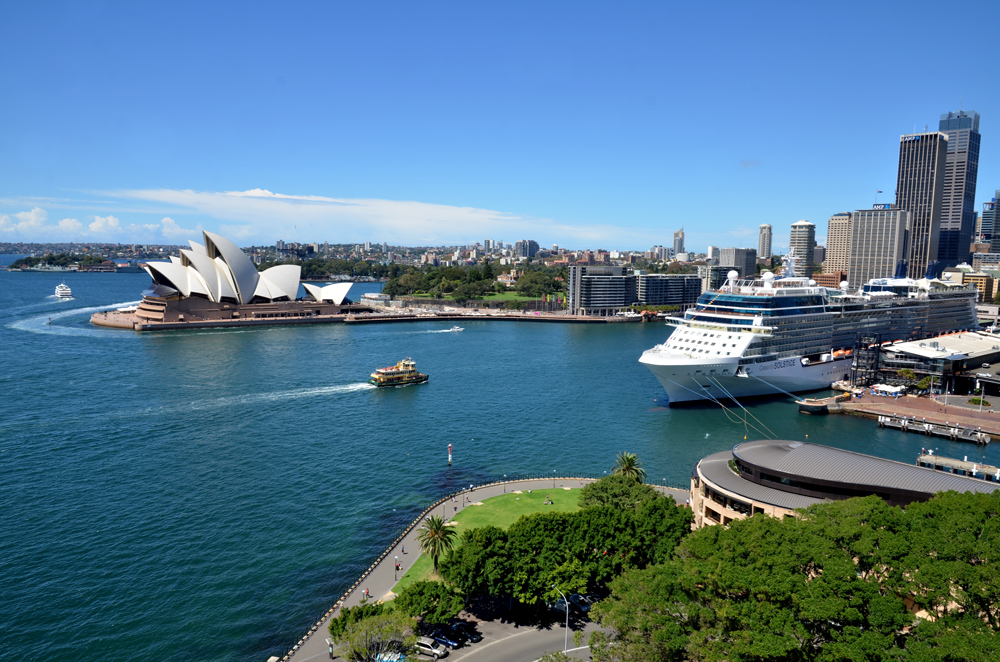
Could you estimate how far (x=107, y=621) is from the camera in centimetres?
1727

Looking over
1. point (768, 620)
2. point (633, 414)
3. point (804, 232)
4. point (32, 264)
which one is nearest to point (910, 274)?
point (804, 232)

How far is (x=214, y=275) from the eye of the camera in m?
81.1

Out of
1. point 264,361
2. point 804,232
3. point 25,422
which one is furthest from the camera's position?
point 804,232

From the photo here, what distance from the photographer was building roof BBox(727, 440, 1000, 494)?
17.7 meters

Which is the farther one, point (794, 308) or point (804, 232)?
point (804, 232)

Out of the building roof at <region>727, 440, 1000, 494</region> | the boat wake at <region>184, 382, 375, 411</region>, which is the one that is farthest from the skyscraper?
the building roof at <region>727, 440, 1000, 494</region>

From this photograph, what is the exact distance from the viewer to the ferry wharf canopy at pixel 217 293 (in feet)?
255

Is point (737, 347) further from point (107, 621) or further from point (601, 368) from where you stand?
point (107, 621)

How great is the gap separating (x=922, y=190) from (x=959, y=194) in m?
13.6

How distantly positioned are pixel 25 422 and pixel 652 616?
117 ft

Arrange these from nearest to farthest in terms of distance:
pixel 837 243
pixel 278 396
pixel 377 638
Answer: pixel 377 638 < pixel 278 396 < pixel 837 243

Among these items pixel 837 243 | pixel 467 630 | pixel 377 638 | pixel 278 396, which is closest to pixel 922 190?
pixel 837 243

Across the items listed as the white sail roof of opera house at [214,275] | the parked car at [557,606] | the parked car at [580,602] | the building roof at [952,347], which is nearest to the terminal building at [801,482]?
the parked car at [580,602]

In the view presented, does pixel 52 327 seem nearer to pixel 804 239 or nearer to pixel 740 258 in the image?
pixel 740 258
